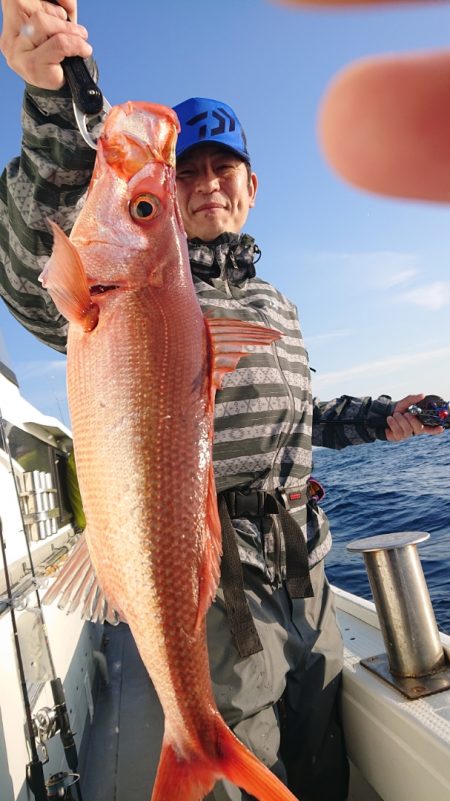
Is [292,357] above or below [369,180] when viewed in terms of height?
above

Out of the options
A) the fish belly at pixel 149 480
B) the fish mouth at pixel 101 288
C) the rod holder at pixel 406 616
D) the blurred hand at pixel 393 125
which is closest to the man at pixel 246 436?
the rod holder at pixel 406 616

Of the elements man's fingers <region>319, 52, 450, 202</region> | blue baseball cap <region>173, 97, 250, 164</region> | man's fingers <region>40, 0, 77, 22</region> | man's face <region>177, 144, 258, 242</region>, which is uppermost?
blue baseball cap <region>173, 97, 250, 164</region>

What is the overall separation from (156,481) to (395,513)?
11551 mm

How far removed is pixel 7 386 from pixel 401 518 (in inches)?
359

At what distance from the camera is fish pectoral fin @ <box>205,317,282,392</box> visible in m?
1.41

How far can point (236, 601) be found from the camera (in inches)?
84.9

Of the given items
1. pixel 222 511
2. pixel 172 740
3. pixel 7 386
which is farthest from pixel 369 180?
pixel 7 386

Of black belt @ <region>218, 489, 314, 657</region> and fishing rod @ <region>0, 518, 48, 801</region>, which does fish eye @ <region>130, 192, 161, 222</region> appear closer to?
black belt @ <region>218, 489, 314, 657</region>

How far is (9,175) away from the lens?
72.7 inches

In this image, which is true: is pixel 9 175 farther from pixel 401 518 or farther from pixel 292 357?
pixel 401 518

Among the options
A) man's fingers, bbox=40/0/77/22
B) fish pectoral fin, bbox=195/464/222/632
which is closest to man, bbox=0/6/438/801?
man's fingers, bbox=40/0/77/22

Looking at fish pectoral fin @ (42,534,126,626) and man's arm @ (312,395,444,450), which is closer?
fish pectoral fin @ (42,534,126,626)

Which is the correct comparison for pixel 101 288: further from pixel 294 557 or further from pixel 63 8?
pixel 294 557

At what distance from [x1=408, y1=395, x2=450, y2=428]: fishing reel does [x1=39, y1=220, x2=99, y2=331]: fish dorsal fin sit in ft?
7.59
